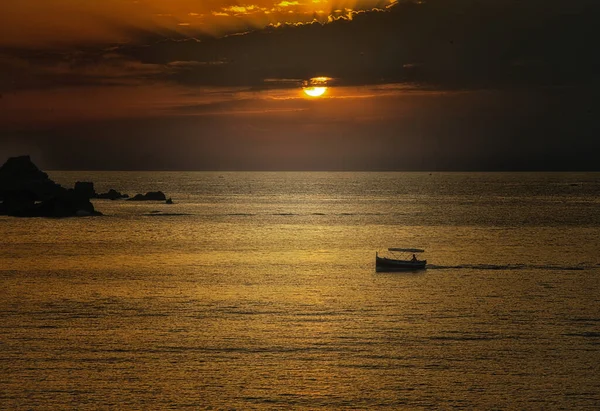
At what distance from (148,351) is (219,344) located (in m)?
4.19

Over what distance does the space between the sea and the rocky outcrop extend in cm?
4924

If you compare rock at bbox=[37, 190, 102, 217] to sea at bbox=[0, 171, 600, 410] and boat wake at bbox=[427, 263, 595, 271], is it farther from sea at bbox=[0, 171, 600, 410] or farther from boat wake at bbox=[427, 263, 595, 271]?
boat wake at bbox=[427, 263, 595, 271]

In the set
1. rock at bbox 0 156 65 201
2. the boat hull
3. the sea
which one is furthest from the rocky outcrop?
the boat hull

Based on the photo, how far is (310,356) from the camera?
43594mm

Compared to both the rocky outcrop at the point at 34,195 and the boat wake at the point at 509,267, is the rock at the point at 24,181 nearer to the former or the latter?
the rocky outcrop at the point at 34,195

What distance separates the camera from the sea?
123ft

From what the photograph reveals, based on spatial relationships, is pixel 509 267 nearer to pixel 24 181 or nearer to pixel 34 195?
pixel 34 195

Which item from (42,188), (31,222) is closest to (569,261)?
(31,222)

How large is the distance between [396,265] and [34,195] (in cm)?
12005

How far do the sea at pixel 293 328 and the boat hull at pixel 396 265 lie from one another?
137 centimetres

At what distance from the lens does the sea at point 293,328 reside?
37.5m

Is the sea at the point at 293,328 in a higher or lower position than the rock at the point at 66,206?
lower

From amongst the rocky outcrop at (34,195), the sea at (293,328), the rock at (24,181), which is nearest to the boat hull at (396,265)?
the sea at (293,328)

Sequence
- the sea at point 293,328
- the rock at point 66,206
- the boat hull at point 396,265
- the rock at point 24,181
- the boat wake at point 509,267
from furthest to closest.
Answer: the rock at point 24,181 < the rock at point 66,206 < the boat wake at point 509,267 < the boat hull at point 396,265 < the sea at point 293,328
